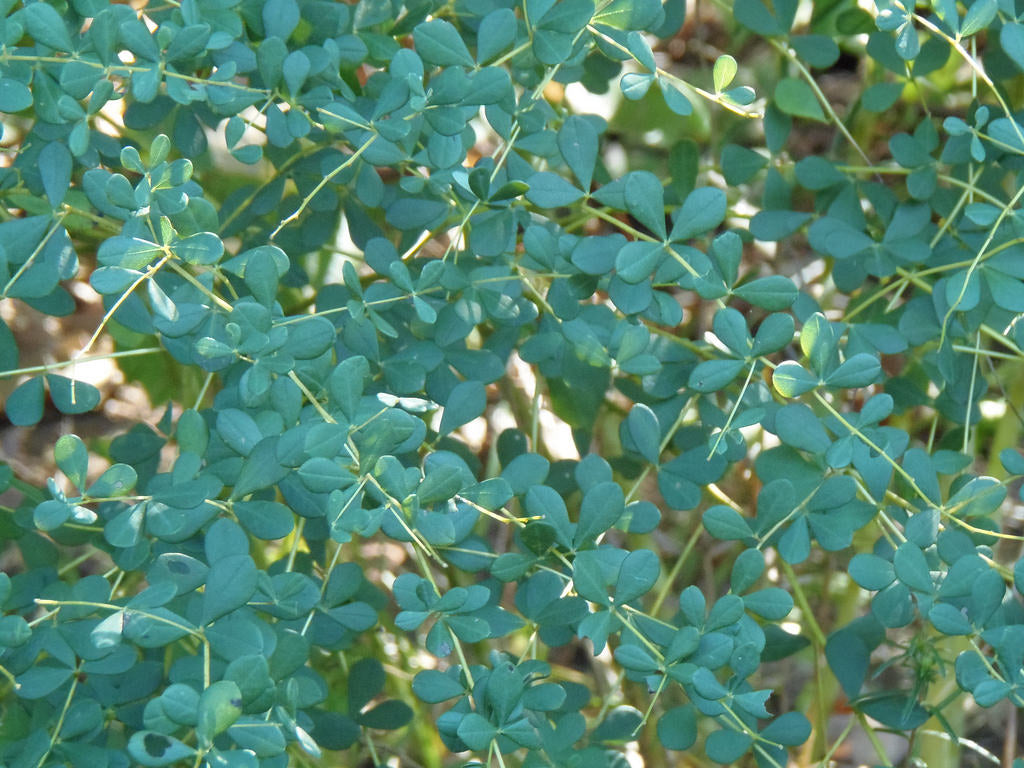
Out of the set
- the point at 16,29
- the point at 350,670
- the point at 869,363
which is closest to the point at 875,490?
the point at 869,363

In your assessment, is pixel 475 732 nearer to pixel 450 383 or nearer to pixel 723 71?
pixel 450 383

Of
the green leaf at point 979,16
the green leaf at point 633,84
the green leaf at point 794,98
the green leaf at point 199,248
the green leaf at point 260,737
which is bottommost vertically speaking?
the green leaf at point 260,737

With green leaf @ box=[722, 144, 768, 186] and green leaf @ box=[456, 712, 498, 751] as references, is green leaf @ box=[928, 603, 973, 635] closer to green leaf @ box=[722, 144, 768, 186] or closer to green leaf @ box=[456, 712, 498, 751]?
green leaf @ box=[456, 712, 498, 751]

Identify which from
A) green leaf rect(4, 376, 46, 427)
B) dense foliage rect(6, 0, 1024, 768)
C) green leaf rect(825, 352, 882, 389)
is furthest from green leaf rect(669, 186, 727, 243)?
green leaf rect(4, 376, 46, 427)

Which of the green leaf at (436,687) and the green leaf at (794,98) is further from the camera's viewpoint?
the green leaf at (794,98)

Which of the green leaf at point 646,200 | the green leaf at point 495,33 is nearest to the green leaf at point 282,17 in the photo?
the green leaf at point 495,33

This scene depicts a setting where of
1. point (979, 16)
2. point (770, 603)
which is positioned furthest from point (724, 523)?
point (979, 16)

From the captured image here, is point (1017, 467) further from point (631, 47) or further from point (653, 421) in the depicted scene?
point (631, 47)

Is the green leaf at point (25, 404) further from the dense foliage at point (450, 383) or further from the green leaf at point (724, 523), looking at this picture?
the green leaf at point (724, 523)
